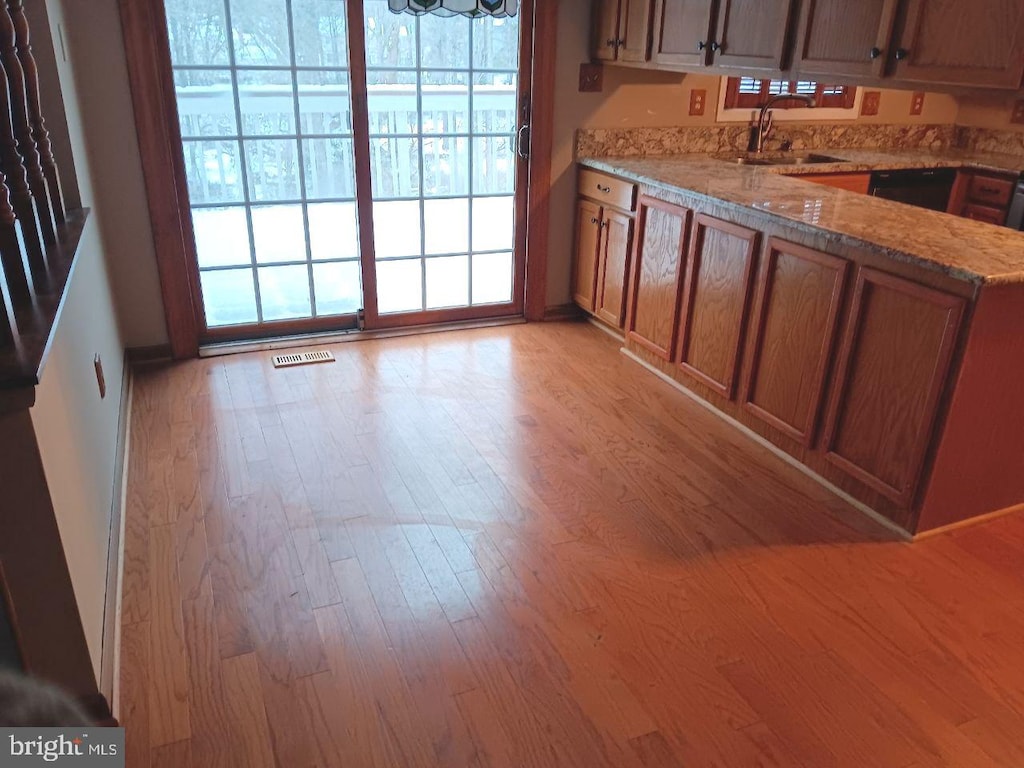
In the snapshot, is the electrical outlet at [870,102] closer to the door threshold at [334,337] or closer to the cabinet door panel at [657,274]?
the cabinet door panel at [657,274]

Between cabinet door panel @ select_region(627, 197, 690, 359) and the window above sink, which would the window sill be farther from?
the window above sink

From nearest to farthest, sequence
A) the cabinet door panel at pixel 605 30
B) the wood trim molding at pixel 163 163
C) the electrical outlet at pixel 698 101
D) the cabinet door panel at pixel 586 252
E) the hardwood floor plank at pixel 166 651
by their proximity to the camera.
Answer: the hardwood floor plank at pixel 166 651 → the wood trim molding at pixel 163 163 → the cabinet door panel at pixel 605 30 → the cabinet door panel at pixel 586 252 → the electrical outlet at pixel 698 101

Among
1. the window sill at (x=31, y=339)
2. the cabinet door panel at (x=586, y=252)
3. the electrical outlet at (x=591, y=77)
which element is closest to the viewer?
the window sill at (x=31, y=339)

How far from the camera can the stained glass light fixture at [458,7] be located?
11.0 feet

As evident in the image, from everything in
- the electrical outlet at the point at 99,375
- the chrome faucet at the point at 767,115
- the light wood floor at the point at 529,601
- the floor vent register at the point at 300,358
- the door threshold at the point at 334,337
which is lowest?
the light wood floor at the point at 529,601

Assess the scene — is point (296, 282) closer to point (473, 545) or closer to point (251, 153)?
point (251, 153)

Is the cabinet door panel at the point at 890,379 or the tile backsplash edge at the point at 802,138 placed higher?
the tile backsplash edge at the point at 802,138

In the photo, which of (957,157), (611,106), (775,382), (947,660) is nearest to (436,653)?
(947,660)

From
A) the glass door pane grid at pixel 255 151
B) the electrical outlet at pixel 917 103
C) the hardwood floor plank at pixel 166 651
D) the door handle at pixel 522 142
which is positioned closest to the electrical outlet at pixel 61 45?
the glass door pane grid at pixel 255 151

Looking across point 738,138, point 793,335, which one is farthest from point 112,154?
point 738,138

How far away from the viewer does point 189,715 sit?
1.70 metres

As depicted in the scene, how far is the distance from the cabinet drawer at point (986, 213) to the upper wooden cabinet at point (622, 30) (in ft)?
6.32

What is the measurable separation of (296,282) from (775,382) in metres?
2.26

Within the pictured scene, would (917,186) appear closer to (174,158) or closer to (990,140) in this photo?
(990,140)
